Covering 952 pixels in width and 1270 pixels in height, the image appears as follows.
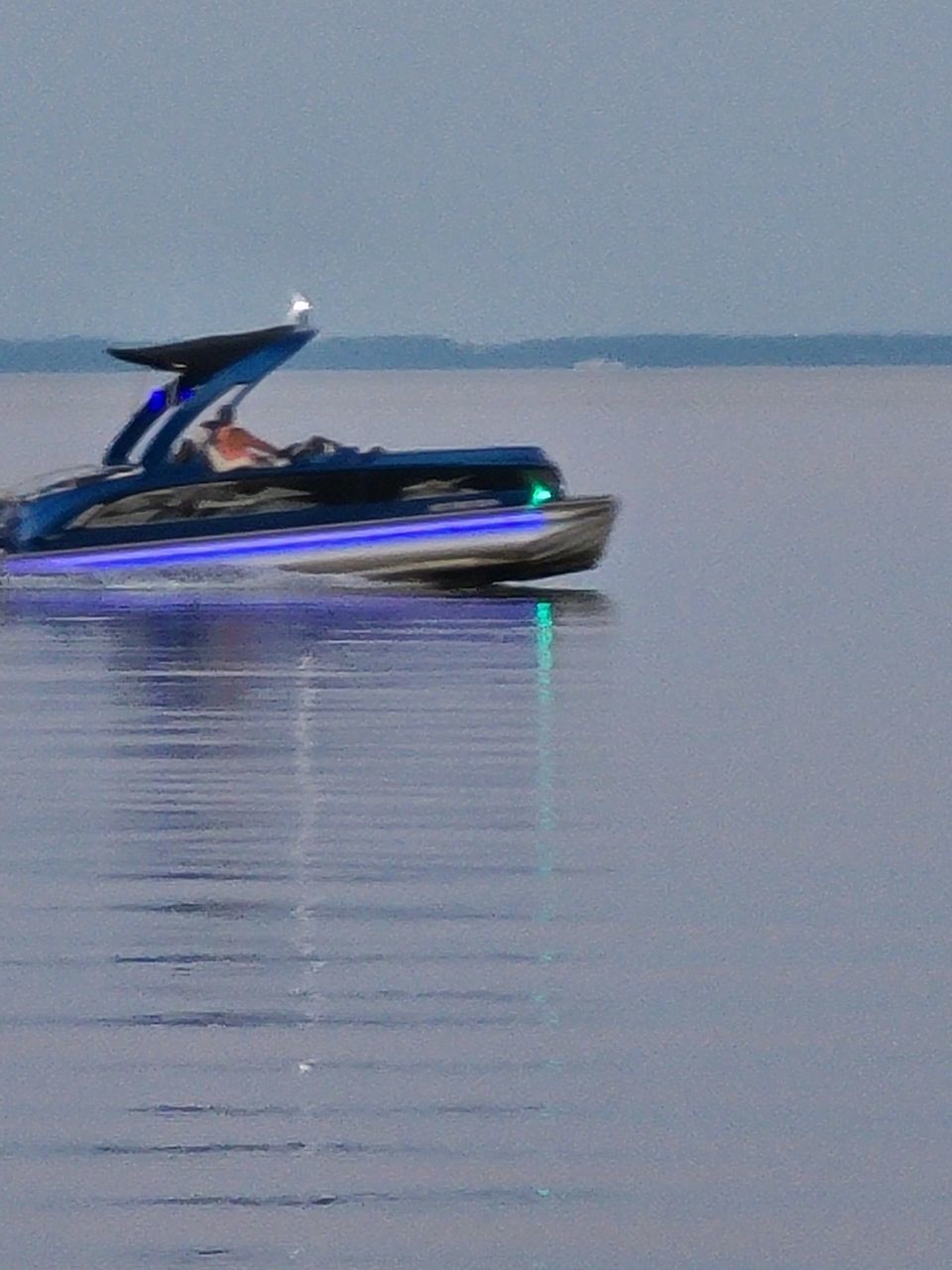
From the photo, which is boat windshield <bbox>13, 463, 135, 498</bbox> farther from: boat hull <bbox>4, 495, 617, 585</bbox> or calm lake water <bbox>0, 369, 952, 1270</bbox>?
calm lake water <bbox>0, 369, 952, 1270</bbox>

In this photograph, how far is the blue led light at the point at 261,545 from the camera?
3164cm

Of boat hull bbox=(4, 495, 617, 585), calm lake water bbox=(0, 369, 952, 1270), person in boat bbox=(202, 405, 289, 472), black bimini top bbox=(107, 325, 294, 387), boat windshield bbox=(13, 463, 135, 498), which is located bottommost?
calm lake water bbox=(0, 369, 952, 1270)

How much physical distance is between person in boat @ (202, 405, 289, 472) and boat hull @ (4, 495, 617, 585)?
2.03 ft

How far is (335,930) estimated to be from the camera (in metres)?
13.7

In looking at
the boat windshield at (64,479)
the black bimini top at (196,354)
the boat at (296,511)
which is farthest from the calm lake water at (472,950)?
the black bimini top at (196,354)

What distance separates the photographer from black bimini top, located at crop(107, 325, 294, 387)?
32.8m

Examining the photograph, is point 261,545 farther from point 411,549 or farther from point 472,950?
point 472,950

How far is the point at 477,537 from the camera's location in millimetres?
32219

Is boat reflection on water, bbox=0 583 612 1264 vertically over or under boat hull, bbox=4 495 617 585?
under

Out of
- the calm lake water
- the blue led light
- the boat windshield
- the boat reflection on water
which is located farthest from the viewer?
the boat windshield

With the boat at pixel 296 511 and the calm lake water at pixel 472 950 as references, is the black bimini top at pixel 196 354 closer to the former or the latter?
the boat at pixel 296 511

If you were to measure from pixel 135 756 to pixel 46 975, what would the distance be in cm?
703

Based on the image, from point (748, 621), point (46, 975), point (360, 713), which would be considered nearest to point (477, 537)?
point (748, 621)

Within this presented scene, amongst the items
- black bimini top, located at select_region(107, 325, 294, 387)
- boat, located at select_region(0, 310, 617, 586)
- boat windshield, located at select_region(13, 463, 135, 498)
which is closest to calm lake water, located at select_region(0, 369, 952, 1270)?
boat, located at select_region(0, 310, 617, 586)
